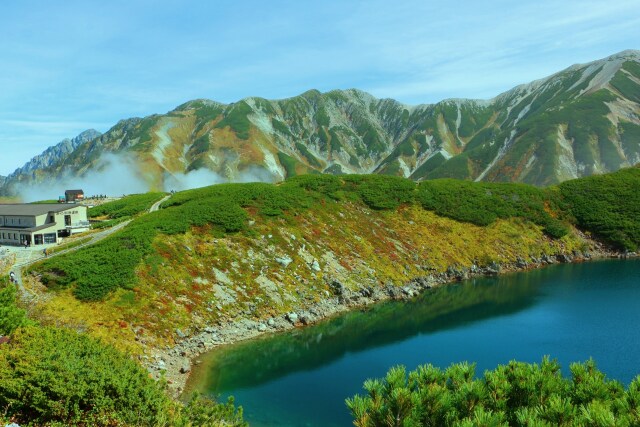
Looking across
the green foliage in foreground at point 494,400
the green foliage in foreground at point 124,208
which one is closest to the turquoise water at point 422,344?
the green foliage in foreground at point 494,400

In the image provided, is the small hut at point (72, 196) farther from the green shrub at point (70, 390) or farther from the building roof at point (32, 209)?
the green shrub at point (70, 390)

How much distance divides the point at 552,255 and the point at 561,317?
37.4 meters

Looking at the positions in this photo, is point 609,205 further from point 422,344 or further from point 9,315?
point 9,315

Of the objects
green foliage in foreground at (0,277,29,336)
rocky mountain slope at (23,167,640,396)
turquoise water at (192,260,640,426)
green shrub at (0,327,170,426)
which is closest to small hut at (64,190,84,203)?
rocky mountain slope at (23,167,640,396)

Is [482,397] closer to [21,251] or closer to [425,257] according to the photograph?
[425,257]

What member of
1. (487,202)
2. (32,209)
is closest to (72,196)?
(32,209)

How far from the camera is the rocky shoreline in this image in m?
39.5

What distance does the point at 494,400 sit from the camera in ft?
57.0

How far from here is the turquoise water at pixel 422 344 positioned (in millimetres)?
35656

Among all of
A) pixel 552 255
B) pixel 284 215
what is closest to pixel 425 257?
pixel 284 215

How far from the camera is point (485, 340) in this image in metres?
47.8

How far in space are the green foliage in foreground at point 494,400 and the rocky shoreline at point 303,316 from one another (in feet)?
49.2

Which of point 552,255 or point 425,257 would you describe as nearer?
point 425,257

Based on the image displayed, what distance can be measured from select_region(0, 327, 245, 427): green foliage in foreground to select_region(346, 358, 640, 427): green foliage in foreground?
8.71 meters
